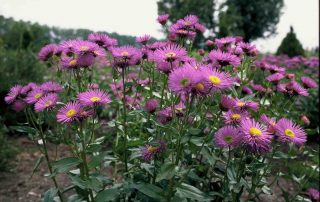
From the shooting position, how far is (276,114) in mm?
2541

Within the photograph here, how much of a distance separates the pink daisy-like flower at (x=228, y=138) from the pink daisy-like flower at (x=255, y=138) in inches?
1.3

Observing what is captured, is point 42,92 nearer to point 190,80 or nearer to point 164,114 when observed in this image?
point 164,114

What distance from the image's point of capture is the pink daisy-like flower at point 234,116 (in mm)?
1834

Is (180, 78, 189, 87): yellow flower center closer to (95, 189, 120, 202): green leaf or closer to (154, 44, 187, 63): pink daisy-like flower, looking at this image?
(154, 44, 187, 63): pink daisy-like flower

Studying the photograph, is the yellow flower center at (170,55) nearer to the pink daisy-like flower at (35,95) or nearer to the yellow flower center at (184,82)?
the yellow flower center at (184,82)

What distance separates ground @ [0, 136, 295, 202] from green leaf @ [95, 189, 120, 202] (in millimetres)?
1254

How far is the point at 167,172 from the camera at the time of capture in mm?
Result: 1716

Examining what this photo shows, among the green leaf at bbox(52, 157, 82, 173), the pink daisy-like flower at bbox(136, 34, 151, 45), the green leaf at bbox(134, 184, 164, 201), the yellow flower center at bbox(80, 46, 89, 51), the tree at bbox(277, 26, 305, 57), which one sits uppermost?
the pink daisy-like flower at bbox(136, 34, 151, 45)

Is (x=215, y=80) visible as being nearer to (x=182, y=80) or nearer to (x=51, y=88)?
(x=182, y=80)

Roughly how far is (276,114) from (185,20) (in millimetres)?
843

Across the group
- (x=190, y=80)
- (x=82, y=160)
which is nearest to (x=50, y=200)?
(x=82, y=160)

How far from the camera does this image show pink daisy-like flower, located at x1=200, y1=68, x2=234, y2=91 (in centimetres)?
155

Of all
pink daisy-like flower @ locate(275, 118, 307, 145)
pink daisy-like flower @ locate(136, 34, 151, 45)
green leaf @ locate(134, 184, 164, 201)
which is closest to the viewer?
pink daisy-like flower @ locate(275, 118, 307, 145)

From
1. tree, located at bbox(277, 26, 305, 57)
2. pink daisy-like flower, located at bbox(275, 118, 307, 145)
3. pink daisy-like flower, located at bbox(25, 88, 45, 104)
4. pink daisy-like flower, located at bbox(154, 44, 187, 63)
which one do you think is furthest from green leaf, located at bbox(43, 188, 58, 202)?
tree, located at bbox(277, 26, 305, 57)
